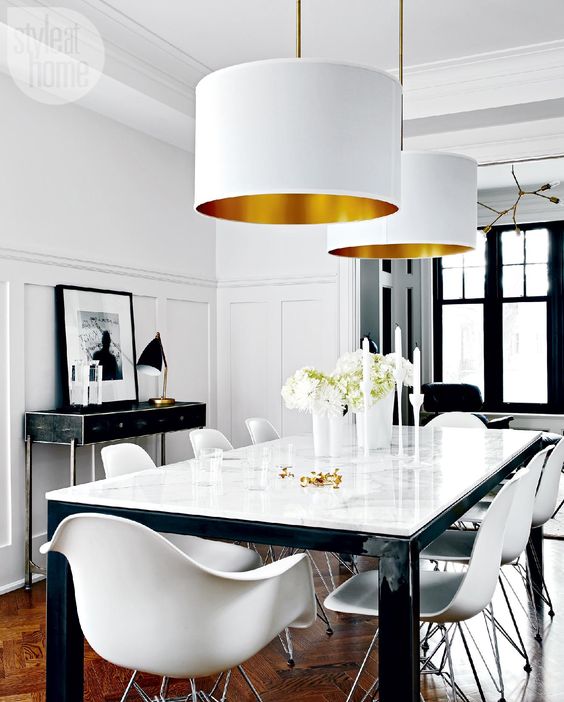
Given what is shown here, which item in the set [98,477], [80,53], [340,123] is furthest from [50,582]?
[80,53]

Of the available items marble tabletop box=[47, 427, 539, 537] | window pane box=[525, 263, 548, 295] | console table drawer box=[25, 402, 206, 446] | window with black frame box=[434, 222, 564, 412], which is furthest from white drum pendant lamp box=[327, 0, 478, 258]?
window pane box=[525, 263, 548, 295]

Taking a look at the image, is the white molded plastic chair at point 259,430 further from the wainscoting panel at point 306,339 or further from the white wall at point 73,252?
the wainscoting panel at point 306,339

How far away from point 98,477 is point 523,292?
6611mm

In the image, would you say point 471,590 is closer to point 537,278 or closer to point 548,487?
point 548,487

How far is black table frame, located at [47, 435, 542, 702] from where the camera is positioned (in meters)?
1.80

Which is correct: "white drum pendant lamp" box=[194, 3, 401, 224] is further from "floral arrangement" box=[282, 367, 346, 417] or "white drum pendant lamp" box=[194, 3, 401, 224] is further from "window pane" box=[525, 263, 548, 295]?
"window pane" box=[525, 263, 548, 295]

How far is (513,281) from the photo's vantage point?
964 cm

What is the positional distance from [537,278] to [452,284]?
1.08 m

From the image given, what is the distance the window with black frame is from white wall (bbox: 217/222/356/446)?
4.13 m

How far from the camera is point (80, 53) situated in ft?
13.1

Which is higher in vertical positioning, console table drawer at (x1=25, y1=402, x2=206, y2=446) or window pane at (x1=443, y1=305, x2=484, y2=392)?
window pane at (x1=443, y1=305, x2=484, y2=392)

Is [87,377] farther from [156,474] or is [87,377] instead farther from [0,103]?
[156,474]

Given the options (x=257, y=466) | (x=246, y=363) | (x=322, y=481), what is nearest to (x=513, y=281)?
(x=246, y=363)

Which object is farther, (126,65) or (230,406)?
(230,406)
